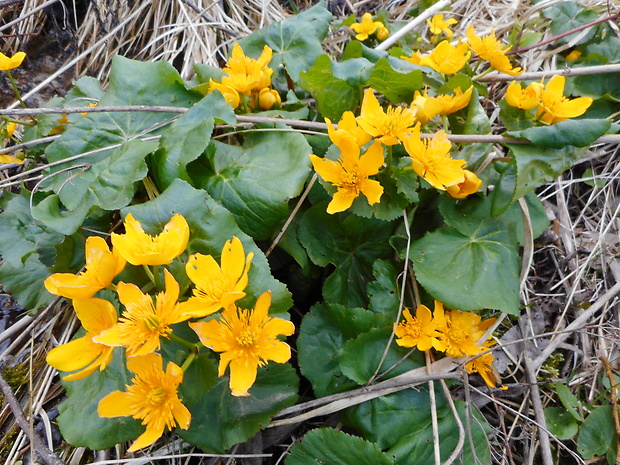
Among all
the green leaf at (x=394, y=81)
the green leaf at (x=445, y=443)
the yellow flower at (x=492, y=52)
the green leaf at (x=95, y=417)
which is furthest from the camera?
the yellow flower at (x=492, y=52)

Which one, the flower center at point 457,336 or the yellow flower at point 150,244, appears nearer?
the yellow flower at point 150,244

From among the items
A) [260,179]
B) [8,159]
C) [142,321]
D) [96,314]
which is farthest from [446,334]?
[8,159]

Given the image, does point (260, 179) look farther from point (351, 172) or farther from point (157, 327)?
point (157, 327)

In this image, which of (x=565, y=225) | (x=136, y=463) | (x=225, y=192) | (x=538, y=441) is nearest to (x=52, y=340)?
(x=136, y=463)

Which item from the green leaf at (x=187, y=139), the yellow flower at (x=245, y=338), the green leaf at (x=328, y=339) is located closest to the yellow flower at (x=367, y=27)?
the green leaf at (x=187, y=139)

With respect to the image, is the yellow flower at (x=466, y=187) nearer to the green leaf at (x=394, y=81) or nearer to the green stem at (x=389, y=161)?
the green stem at (x=389, y=161)

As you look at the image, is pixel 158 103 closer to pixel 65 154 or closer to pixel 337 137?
pixel 65 154

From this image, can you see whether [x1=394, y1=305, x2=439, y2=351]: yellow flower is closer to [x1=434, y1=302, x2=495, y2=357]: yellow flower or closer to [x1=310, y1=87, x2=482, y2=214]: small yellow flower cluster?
[x1=434, y1=302, x2=495, y2=357]: yellow flower

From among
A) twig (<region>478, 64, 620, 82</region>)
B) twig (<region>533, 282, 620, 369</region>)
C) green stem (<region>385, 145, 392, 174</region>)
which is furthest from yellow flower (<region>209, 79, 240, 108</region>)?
twig (<region>533, 282, 620, 369</region>)
